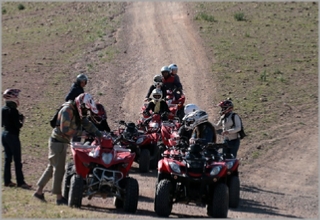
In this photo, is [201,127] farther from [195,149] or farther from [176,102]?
[176,102]

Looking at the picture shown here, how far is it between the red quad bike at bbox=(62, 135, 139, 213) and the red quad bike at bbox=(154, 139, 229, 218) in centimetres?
52

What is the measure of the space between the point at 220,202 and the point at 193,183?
624mm

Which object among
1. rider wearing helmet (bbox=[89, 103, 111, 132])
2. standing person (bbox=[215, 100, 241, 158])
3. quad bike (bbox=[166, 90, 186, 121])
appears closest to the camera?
standing person (bbox=[215, 100, 241, 158])

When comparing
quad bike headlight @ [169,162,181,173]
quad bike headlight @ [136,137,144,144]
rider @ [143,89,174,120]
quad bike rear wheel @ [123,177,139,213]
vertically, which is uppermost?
rider @ [143,89,174,120]

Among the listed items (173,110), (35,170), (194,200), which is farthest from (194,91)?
(194,200)

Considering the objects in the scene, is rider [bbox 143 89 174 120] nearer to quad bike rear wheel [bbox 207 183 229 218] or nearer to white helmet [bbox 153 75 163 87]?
white helmet [bbox 153 75 163 87]

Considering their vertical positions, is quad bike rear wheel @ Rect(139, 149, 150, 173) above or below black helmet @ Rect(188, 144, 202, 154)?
below

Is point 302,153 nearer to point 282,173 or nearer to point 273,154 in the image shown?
point 273,154

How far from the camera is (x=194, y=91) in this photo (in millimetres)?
29953

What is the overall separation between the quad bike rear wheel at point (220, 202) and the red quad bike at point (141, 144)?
15.7 feet

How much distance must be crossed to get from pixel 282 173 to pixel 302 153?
2.30 meters

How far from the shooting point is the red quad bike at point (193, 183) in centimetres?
1383

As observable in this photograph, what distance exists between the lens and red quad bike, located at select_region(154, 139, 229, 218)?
13.8m

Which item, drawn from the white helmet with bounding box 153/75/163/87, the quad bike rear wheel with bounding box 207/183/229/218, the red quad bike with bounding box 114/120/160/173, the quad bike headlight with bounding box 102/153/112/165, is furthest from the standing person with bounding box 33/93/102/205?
the white helmet with bounding box 153/75/163/87
